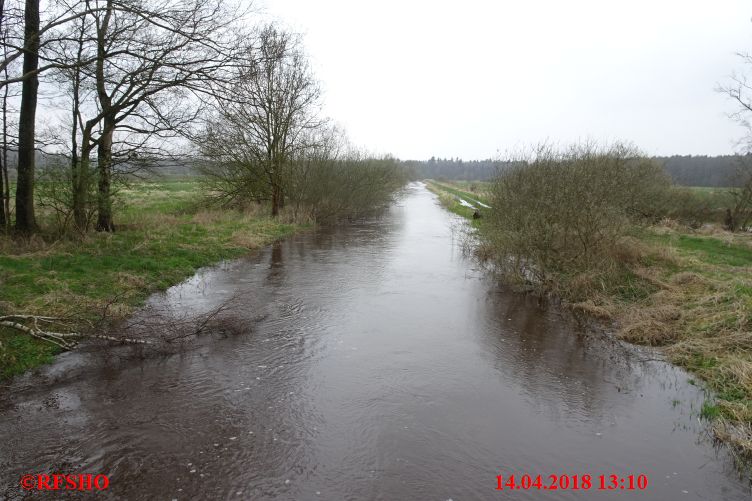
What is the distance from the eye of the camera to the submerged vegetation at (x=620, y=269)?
7.70 meters

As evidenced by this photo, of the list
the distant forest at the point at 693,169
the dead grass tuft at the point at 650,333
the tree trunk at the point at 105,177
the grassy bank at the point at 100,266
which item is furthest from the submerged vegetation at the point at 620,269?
the tree trunk at the point at 105,177

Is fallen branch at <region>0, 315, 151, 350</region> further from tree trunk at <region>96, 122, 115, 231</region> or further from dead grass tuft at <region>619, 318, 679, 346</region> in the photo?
dead grass tuft at <region>619, 318, 679, 346</region>

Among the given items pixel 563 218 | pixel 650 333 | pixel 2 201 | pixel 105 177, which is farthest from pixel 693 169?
pixel 2 201

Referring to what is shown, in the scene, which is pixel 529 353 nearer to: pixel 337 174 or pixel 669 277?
pixel 669 277

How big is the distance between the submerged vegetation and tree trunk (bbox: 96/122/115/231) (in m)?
12.6

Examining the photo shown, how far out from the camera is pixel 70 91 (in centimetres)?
1427

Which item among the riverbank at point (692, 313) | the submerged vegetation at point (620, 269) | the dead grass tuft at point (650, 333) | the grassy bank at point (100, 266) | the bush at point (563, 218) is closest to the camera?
the riverbank at point (692, 313)

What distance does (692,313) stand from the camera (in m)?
9.47

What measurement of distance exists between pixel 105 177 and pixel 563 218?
14188mm

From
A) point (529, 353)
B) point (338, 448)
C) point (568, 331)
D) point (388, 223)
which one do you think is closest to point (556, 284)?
point (568, 331)

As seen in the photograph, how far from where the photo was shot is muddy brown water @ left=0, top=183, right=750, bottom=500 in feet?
15.4

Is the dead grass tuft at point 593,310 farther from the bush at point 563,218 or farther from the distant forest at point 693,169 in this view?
the distant forest at point 693,169

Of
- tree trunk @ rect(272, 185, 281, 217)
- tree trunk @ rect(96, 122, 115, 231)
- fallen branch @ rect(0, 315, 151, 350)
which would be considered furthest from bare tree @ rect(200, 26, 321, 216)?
fallen branch @ rect(0, 315, 151, 350)

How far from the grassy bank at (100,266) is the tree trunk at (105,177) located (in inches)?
28.7
